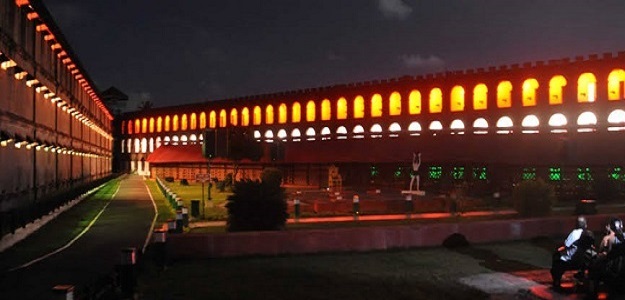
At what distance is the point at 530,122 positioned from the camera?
→ 4272 cm

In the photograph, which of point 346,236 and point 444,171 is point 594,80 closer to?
point 444,171

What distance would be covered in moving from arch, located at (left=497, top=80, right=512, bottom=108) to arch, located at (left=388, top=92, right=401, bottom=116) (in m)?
8.68

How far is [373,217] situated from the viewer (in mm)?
21844

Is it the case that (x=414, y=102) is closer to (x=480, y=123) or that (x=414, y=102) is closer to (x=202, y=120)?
(x=480, y=123)

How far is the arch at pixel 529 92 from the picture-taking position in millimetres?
42750

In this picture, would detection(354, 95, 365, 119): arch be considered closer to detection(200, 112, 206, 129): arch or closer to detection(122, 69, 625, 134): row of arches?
detection(122, 69, 625, 134): row of arches

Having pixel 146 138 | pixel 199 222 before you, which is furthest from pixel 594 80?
pixel 146 138

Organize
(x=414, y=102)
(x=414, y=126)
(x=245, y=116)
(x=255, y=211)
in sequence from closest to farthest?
(x=255, y=211), (x=414, y=126), (x=414, y=102), (x=245, y=116)

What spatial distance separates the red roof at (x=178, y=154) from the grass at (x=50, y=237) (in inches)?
1251

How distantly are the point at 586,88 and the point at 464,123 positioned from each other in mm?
9029

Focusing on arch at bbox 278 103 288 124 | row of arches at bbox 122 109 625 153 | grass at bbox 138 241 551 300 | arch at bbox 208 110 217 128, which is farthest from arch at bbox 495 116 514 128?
arch at bbox 208 110 217 128

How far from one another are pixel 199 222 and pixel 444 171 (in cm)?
2551

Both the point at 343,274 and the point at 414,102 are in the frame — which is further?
the point at 414,102

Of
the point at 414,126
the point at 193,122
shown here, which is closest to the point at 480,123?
the point at 414,126
